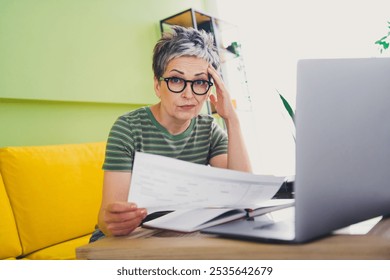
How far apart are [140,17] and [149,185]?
7.05 feet

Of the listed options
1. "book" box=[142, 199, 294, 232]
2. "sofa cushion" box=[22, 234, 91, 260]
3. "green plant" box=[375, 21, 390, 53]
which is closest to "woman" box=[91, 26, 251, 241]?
"book" box=[142, 199, 294, 232]

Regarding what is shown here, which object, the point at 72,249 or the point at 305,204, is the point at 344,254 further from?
the point at 72,249

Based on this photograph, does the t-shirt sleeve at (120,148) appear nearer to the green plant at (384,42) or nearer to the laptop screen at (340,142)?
the laptop screen at (340,142)

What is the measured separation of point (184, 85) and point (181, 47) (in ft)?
0.37

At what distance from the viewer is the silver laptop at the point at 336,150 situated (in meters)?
0.41

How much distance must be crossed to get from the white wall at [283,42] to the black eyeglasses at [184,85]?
1.65m

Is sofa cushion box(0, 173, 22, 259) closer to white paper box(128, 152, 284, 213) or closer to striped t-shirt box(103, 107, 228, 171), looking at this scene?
striped t-shirt box(103, 107, 228, 171)

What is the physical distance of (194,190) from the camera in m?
0.51

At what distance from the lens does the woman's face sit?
1020 mm

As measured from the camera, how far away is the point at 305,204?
16.2 inches

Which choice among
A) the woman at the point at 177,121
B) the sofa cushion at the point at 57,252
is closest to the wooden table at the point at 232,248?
the woman at the point at 177,121

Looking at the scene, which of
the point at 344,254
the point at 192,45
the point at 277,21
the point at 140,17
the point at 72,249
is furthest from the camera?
the point at 277,21

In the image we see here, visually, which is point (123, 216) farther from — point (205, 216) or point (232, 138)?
point (232, 138)
